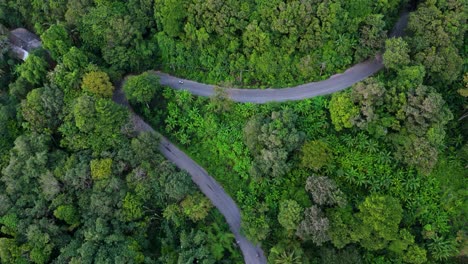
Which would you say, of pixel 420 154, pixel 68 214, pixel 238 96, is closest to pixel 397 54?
pixel 420 154

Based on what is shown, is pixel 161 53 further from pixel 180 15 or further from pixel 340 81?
pixel 340 81

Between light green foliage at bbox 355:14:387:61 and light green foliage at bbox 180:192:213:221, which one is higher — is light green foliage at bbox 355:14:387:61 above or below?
above

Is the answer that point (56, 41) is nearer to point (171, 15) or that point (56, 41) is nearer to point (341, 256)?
point (171, 15)

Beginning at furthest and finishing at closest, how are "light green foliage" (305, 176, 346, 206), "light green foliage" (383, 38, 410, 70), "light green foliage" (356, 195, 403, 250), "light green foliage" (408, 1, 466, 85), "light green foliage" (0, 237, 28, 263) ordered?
1. "light green foliage" (408, 1, 466, 85)
2. "light green foliage" (383, 38, 410, 70)
3. "light green foliage" (0, 237, 28, 263)
4. "light green foliage" (305, 176, 346, 206)
5. "light green foliage" (356, 195, 403, 250)

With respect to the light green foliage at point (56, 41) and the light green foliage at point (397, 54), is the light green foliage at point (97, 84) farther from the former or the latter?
the light green foliage at point (397, 54)

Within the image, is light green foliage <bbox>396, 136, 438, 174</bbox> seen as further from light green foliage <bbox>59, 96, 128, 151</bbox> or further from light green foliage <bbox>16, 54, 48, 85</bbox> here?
light green foliage <bbox>16, 54, 48, 85</bbox>

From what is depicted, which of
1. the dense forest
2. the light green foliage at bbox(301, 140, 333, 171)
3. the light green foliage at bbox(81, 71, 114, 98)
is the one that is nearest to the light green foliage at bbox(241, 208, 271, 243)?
the dense forest
